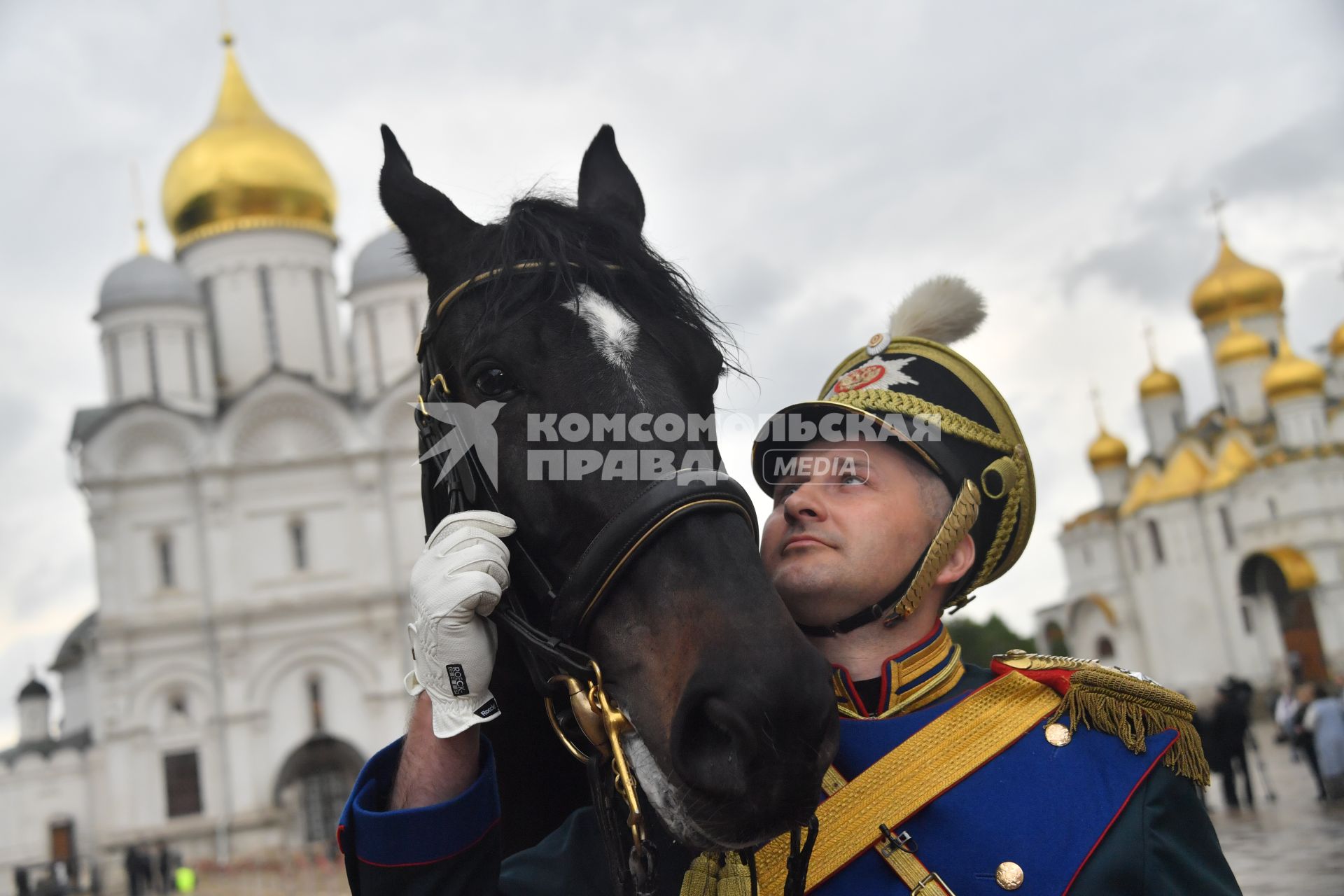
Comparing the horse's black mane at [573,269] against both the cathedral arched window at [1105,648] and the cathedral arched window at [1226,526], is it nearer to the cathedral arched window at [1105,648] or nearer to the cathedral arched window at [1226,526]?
the cathedral arched window at [1226,526]

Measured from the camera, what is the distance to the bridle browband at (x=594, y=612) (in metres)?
1.66

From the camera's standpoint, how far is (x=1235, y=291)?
38.8 metres

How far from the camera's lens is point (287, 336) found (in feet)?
109

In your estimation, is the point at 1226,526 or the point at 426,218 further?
the point at 1226,526

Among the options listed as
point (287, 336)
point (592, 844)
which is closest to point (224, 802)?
point (287, 336)

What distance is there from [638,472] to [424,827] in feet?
1.92

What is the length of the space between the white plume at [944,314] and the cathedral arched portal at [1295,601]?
105 ft

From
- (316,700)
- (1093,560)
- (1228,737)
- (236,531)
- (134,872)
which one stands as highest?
(236,531)

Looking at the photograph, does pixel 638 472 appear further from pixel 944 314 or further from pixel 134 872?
pixel 134 872

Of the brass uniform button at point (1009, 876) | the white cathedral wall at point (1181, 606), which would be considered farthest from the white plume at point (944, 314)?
the white cathedral wall at point (1181, 606)

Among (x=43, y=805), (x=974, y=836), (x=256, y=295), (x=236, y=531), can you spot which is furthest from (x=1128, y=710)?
(x=256, y=295)

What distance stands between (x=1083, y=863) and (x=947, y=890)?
210mm

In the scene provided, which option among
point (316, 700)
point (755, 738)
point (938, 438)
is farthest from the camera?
point (316, 700)

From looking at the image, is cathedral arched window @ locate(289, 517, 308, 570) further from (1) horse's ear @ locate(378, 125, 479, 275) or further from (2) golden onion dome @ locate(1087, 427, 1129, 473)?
(1) horse's ear @ locate(378, 125, 479, 275)
